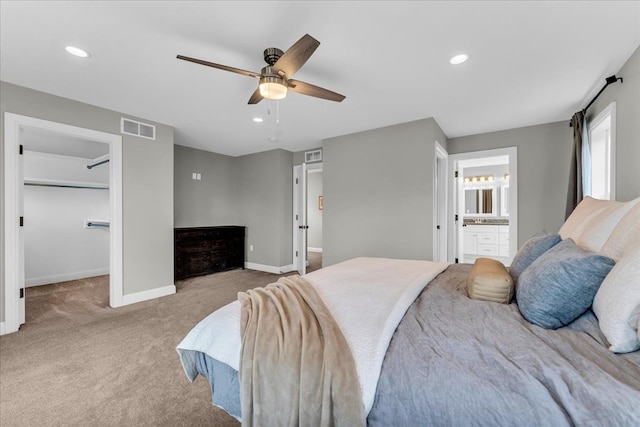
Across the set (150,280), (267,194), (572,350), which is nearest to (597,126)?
(572,350)

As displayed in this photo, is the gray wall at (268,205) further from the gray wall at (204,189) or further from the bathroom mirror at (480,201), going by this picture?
the bathroom mirror at (480,201)

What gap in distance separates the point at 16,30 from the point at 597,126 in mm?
5230

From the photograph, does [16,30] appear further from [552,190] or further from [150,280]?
[552,190]

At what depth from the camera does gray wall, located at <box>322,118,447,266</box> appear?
3725 mm

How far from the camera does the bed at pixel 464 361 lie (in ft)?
2.51

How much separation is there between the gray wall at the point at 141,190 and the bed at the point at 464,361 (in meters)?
3.01

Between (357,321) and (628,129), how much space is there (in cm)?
283

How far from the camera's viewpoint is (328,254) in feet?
15.1

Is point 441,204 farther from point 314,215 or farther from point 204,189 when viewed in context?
point 314,215

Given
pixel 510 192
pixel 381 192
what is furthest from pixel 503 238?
pixel 381 192

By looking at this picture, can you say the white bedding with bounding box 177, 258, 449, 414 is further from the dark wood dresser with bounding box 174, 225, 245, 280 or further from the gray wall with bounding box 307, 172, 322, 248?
the gray wall with bounding box 307, 172, 322, 248

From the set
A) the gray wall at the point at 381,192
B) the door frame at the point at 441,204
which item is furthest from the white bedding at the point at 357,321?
the door frame at the point at 441,204

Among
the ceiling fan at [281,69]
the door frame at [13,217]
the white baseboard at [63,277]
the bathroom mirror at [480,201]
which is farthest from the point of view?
the bathroom mirror at [480,201]

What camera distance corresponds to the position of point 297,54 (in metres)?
1.75
